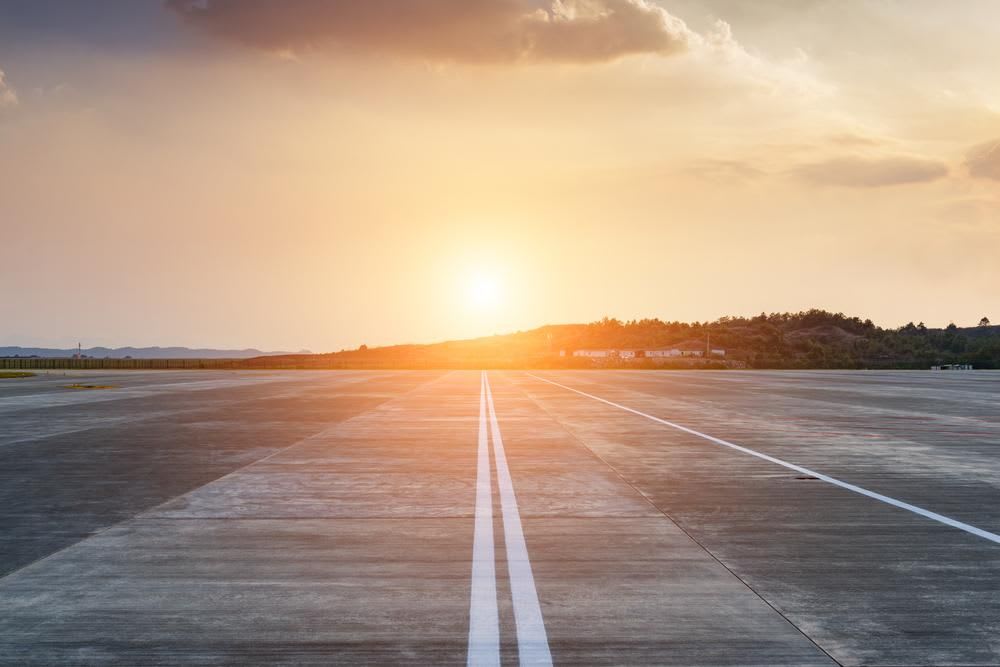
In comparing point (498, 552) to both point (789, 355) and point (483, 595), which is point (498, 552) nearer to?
point (483, 595)

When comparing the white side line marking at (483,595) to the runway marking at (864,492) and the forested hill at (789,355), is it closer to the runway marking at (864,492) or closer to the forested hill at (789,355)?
the runway marking at (864,492)

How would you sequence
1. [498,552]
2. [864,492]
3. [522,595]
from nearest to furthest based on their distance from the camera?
[522,595]
[498,552]
[864,492]

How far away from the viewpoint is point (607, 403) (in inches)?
934

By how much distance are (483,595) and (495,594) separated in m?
0.08

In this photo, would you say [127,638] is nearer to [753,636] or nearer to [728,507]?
[753,636]

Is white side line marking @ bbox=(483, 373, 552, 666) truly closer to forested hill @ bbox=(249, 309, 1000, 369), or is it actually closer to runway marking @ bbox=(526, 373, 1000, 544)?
runway marking @ bbox=(526, 373, 1000, 544)

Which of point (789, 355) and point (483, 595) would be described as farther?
point (789, 355)

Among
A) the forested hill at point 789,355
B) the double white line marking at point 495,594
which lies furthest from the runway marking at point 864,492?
the forested hill at point 789,355

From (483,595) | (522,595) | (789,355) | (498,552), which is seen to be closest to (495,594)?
(483,595)

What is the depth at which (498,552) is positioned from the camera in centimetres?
581

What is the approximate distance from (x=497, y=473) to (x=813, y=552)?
4.67 m

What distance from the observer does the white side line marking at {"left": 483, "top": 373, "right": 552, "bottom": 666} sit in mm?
3893

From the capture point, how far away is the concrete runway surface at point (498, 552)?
404cm

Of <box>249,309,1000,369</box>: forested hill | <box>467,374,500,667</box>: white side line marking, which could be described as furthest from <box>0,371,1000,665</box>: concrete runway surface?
<box>249,309,1000,369</box>: forested hill
